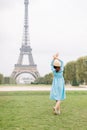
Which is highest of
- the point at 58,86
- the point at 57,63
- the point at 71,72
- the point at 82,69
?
the point at 71,72

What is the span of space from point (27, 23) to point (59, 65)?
121m

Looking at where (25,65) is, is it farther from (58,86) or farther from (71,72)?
(58,86)

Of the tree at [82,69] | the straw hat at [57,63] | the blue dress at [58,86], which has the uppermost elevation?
the tree at [82,69]

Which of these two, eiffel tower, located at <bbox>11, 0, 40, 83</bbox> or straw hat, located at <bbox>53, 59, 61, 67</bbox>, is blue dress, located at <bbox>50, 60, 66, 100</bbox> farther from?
eiffel tower, located at <bbox>11, 0, 40, 83</bbox>

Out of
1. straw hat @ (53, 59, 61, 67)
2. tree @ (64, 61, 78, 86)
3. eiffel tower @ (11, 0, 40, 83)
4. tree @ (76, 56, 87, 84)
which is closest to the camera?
straw hat @ (53, 59, 61, 67)

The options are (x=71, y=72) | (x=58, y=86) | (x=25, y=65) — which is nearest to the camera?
(x=58, y=86)

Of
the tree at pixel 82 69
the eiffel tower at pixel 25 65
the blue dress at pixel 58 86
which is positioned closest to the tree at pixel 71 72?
the tree at pixel 82 69

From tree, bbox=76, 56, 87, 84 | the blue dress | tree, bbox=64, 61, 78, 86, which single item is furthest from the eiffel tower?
the blue dress

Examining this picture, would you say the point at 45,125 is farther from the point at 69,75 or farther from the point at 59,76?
the point at 69,75

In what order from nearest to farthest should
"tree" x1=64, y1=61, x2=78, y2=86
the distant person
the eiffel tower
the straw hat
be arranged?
the straw hat → the distant person → "tree" x1=64, y1=61, x2=78, y2=86 → the eiffel tower

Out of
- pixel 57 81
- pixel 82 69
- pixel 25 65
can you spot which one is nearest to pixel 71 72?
pixel 82 69

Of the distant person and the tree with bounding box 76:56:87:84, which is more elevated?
the tree with bounding box 76:56:87:84

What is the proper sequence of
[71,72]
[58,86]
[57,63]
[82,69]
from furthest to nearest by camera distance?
[71,72], [82,69], [58,86], [57,63]

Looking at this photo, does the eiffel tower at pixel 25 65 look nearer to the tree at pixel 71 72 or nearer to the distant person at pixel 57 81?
the tree at pixel 71 72
